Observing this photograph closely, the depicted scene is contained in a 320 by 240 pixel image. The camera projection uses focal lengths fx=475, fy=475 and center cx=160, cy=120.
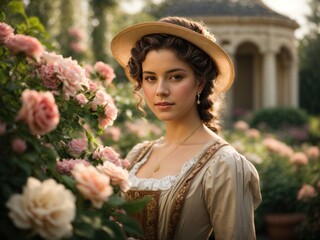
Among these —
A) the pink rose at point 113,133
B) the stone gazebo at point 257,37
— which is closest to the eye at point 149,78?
the pink rose at point 113,133

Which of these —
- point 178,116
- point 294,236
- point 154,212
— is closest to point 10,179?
point 154,212

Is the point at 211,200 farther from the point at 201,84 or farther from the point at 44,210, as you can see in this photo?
the point at 44,210

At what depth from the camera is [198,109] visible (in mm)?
2637

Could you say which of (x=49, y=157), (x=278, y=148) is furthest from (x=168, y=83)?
(x=278, y=148)

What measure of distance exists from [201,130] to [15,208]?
1.48 metres

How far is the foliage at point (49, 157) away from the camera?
1.23m

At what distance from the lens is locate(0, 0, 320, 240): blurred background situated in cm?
573

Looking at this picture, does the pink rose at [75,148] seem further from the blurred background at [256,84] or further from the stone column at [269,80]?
the stone column at [269,80]

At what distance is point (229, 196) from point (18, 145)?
1.10 metres

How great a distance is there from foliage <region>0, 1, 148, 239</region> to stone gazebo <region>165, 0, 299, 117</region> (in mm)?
16643

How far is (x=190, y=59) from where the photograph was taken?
2369 mm

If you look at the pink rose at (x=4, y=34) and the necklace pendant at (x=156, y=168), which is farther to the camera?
the necklace pendant at (x=156, y=168)

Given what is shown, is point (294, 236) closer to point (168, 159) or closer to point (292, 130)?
point (168, 159)

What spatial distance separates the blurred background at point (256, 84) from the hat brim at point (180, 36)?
38 cm
